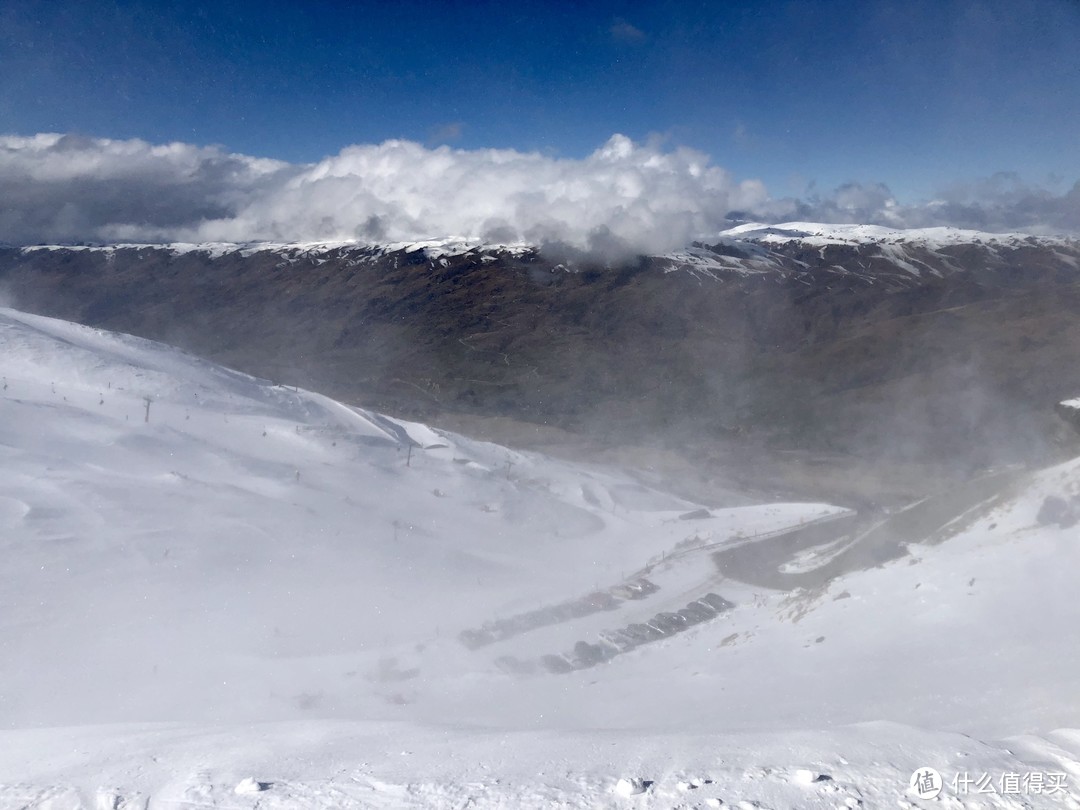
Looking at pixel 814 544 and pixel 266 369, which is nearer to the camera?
pixel 814 544

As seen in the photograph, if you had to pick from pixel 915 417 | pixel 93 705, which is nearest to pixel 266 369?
pixel 915 417

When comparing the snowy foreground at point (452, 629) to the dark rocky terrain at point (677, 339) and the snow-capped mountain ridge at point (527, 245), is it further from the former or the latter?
the snow-capped mountain ridge at point (527, 245)

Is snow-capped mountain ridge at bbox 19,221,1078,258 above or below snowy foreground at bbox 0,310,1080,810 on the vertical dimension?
above

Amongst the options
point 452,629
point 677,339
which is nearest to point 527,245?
point 677,339

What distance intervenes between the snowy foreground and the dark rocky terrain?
11389mm

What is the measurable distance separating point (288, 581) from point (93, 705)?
6.63 m

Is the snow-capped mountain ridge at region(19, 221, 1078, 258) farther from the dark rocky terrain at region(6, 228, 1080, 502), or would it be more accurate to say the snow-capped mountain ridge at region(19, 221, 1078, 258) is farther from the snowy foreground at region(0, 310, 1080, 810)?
the snowy foreground at region(0, 310, 1080, 810)

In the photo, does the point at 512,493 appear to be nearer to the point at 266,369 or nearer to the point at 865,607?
the point at 865,607

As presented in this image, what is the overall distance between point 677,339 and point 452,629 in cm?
9291

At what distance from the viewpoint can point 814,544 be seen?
26359 mm

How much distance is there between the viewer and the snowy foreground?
6004mm

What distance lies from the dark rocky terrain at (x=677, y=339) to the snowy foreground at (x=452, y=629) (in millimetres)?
11389

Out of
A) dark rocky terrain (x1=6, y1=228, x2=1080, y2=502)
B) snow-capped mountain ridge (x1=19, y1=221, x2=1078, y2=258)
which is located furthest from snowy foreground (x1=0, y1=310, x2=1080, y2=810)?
snow-capped mountain ridge (x1=19, y1=221, x2=1078, y2=258)

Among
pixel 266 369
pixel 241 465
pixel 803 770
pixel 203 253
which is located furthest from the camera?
pixel 203 253
